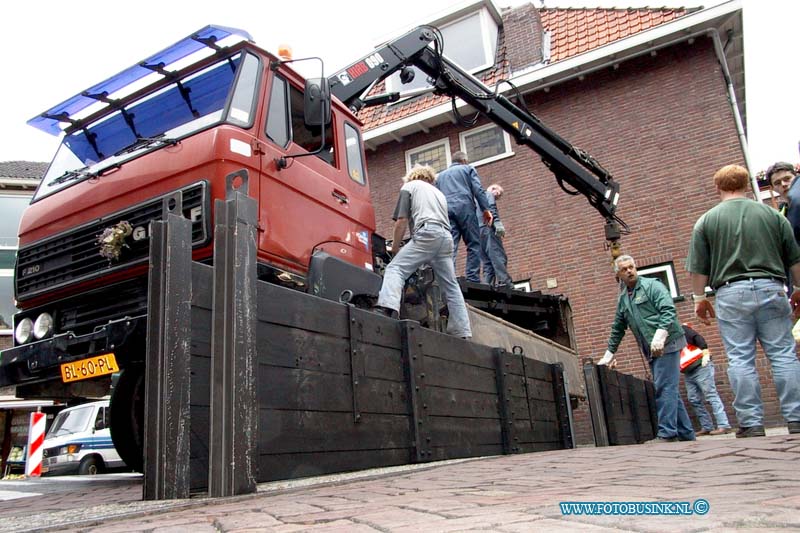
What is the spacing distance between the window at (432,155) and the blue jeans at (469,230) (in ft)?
22.7

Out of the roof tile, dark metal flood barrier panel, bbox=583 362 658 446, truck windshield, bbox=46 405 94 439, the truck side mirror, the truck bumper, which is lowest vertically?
dark metal flood barrier panel, bbox=583 362 658 446

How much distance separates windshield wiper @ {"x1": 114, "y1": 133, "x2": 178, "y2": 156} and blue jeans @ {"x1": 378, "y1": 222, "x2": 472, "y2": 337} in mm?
1817

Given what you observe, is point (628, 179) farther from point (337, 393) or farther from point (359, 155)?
point (337, 393)

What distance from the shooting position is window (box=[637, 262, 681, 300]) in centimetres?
1201

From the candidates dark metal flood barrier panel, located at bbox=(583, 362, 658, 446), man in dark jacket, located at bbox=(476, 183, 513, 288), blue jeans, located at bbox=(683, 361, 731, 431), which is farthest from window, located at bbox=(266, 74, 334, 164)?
blue jeans, located at bbox=(683, 361, 731, 431)

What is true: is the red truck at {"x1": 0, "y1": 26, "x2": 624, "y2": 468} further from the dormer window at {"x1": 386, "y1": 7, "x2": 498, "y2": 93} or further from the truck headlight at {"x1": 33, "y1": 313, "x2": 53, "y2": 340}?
the dormer window at {"x1": 386, "y1": 7, "x2": 498, "y2": 93}

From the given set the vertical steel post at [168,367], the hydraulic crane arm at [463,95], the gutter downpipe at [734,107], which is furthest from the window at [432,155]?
the vertical steel post at [168,367]

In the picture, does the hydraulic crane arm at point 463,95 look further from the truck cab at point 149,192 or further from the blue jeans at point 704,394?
the blue jeans at point 704,394

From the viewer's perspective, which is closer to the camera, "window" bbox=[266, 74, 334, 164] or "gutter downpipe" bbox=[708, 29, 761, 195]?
"window" bbox=[266, 74, 334, 164]

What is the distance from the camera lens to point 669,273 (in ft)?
39.8

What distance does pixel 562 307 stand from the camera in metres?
8.86

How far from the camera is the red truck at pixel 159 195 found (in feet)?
13.2

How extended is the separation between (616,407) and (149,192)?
18.9 feet

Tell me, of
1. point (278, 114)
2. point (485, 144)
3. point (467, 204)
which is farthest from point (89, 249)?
point (485, 144)
